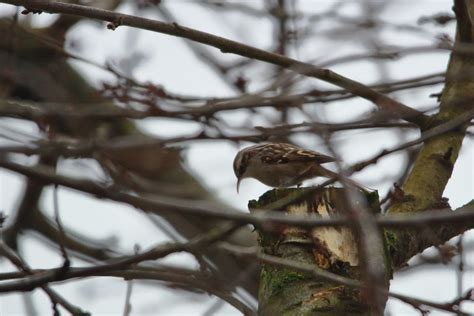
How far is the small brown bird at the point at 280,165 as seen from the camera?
18.3ft

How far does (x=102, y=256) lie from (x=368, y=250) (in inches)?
137

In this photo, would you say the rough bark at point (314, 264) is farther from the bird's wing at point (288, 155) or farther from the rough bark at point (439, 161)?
the bird's wing at point (288, 155)

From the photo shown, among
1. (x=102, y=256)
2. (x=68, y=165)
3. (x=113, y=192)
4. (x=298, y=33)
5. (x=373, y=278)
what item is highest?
(x=298, y=33)

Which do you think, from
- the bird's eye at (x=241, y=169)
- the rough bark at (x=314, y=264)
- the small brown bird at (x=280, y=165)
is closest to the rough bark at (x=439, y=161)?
the rough bark at (x=314, y=264)

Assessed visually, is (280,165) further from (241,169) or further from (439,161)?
(439,161)

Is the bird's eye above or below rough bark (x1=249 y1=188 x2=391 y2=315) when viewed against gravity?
above

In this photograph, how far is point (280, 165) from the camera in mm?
5781

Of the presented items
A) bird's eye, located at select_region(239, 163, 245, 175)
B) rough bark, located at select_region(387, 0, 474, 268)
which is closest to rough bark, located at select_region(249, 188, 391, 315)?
rough bark, located at select_region(387, 0, 474, 268)

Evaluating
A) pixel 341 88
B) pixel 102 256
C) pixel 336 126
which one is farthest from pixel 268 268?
pixel 102 256

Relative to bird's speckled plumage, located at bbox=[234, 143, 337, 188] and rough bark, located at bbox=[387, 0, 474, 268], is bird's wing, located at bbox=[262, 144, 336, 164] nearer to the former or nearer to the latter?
bird's speckled plumage, located at bbox=[234, 143, 337, 188]

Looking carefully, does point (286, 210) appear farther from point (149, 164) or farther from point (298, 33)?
point (298, 33)

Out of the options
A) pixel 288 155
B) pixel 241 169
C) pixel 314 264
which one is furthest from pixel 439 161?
pixel 241 169

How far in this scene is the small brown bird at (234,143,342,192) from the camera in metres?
5.58

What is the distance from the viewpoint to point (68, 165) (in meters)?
5.23
